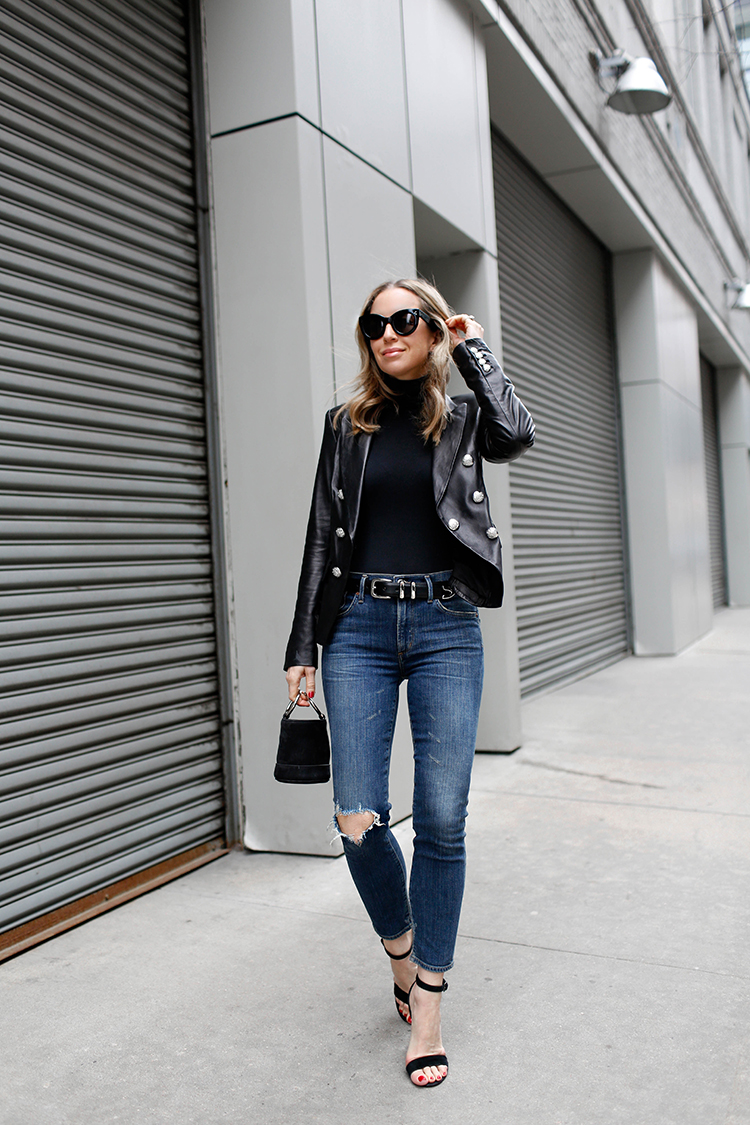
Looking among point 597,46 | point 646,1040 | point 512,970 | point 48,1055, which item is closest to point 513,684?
point 512,970

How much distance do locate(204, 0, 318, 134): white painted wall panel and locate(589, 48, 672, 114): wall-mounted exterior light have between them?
5126 millimetres

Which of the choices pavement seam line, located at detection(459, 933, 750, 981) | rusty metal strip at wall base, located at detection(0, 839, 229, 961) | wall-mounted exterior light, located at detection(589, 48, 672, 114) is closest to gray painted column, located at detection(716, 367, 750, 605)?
wall-mounted exterior light, located at detection(589, 48, 672, 114)

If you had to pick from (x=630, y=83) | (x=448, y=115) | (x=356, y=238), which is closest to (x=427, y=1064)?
(x=356, y=238)

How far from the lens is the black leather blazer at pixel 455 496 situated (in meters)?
2.42

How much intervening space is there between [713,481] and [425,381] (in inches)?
688

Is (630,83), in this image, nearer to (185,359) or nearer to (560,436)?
(560,436)

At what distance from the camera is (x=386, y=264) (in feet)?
15.5

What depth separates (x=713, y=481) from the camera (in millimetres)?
18734

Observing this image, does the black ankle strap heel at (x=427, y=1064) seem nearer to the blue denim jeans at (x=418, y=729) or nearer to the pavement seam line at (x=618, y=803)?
the blue denim jeans at (x=418, y=729)

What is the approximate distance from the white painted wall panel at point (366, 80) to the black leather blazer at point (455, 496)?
2327 mm

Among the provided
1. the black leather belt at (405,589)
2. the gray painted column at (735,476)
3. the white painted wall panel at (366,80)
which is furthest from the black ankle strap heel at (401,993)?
the gray painted column at (735,476)

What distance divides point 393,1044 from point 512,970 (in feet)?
1.90

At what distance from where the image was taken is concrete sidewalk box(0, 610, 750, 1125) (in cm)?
225

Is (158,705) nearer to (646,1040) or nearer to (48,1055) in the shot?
(48,1055)
